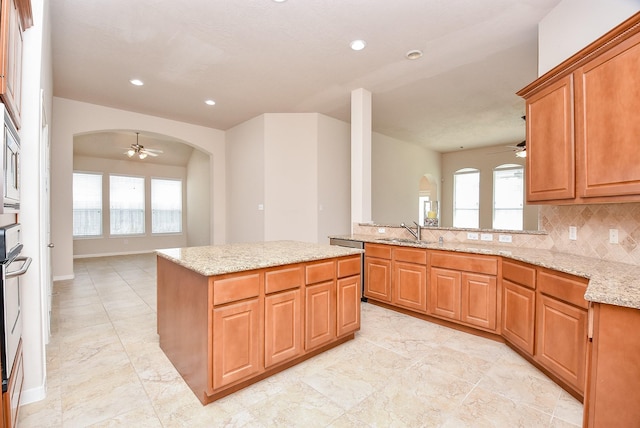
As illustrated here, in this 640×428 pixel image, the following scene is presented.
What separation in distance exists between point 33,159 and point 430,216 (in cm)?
410

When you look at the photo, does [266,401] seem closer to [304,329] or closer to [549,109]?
[304,329]

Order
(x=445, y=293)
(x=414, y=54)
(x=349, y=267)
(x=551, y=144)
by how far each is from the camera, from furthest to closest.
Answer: (x=414, y=54), (x=445, y=293), (x=349, y=267), (x=551, y=144)

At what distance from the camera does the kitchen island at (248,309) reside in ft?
6.12

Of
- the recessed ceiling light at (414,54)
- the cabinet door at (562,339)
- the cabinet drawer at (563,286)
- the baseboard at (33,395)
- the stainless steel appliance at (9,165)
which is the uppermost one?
the recessed ceiling light at (414,54)

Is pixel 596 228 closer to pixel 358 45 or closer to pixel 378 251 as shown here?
pixel 378 251

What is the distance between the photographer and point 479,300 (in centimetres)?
285

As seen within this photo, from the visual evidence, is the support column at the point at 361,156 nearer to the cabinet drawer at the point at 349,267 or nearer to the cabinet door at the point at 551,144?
the cabinet drawer at the point at 349,267

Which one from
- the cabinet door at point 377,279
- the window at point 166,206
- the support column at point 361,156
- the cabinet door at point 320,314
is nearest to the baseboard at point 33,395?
the cabinet door at point 320,314

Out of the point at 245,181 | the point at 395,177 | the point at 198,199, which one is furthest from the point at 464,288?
the point at 198,199

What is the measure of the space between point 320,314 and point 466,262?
154 cm

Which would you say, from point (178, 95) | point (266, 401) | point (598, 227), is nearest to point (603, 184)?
point (598, 227)

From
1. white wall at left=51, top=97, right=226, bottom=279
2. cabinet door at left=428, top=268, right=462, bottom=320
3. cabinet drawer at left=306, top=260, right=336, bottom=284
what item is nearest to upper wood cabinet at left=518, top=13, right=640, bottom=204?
cabinet door at left=428, top=268, right=462, bottom=320

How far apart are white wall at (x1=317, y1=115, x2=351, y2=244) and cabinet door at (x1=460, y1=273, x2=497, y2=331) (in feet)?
10.2

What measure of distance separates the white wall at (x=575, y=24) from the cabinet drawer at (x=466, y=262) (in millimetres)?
1880
